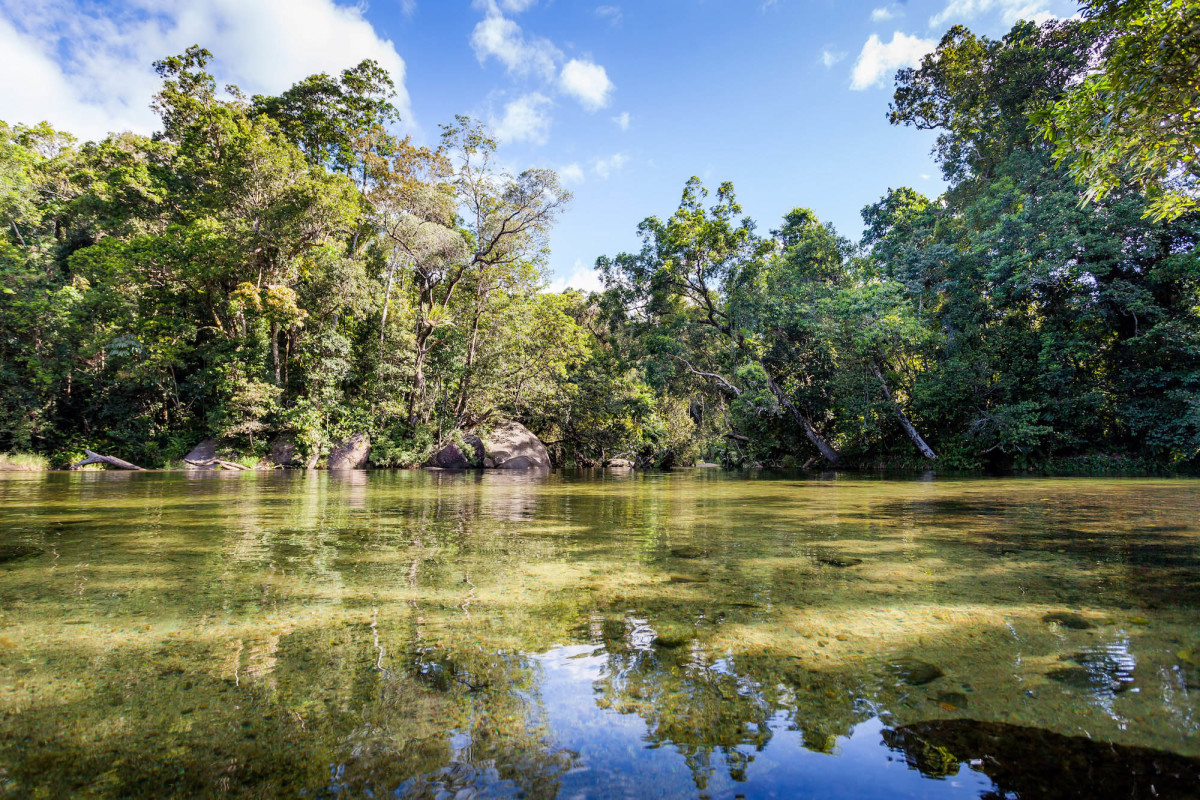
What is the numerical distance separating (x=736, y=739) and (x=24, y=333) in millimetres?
26960

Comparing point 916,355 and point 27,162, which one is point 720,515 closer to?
point 916,355

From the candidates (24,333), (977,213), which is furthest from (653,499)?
(24,333)

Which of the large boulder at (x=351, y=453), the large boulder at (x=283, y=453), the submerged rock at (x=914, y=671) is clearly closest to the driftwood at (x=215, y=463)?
the large boulder at (x=283, y=453)

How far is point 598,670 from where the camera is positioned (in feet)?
4.90

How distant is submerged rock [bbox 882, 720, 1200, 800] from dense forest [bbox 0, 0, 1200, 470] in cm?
1628

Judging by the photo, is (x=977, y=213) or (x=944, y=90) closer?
(x=977, y=213)

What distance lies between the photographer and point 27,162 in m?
24.7

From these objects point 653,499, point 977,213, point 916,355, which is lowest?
point 653,499

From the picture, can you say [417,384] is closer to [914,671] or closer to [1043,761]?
[914,671]

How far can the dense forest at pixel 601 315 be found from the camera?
1431 centimetres

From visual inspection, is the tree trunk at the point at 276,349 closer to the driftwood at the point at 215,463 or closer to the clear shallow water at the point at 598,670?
the driftwood at the point at 215,463

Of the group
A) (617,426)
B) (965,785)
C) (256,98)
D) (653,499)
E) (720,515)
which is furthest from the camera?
(256,98)

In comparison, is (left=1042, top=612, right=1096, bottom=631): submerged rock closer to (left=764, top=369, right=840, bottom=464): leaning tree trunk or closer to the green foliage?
(left=764, top=369, right=840, bottom=464): leaning tree trunk

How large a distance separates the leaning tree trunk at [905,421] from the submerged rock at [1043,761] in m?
17.2
